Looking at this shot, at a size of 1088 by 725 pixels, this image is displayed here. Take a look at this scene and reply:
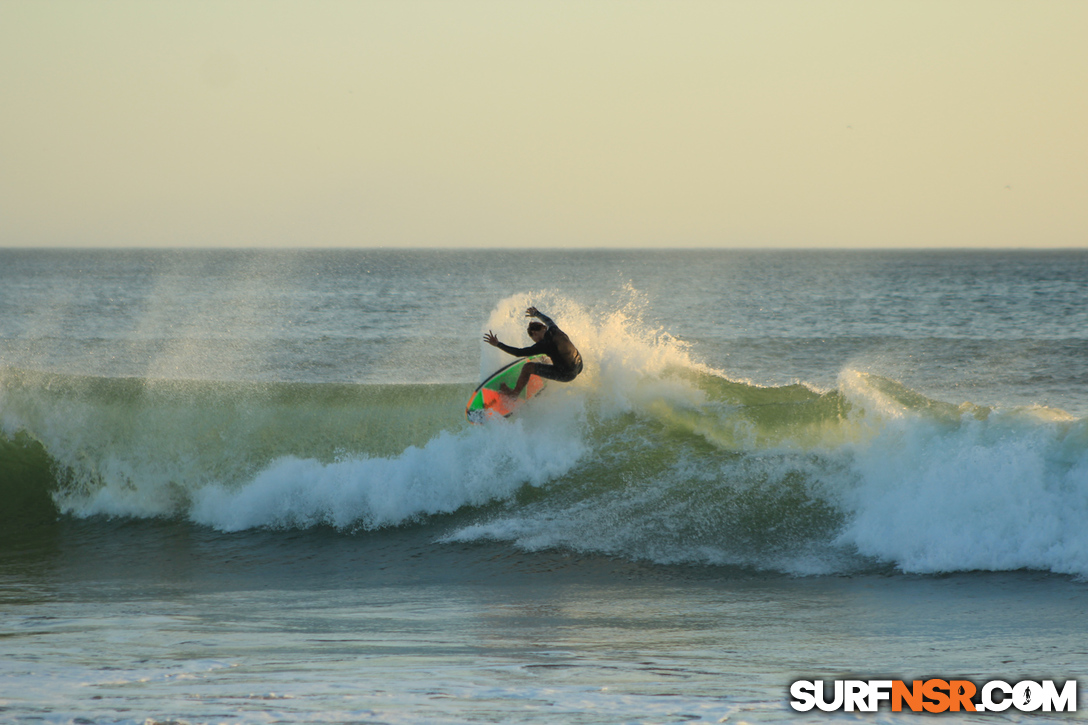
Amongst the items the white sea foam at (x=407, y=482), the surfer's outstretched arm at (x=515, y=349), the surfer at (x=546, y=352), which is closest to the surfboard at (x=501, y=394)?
the surfer at (x=546, y=352)

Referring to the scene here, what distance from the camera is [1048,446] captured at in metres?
9.72

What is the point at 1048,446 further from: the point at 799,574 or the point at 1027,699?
the point at 1027,699

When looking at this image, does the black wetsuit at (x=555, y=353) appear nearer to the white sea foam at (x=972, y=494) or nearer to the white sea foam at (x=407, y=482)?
the white sea foam at (x=407, y=482)

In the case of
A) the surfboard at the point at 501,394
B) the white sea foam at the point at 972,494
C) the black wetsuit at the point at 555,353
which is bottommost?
the white sea foam at the point at 972,494

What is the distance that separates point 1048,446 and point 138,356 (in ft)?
81.2

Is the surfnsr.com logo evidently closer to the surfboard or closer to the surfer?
the surfer

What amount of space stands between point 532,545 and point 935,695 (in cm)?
540

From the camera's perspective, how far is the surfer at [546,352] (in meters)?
10.6

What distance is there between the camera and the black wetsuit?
10.7m

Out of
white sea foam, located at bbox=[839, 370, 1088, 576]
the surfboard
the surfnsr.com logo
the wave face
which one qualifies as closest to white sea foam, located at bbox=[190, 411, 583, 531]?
the wave face

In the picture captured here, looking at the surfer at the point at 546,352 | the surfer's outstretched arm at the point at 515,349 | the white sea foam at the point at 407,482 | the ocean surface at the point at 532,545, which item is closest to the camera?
the ocean surface at the point at 532,545

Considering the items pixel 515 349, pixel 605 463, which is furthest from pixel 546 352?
pixel 605 463

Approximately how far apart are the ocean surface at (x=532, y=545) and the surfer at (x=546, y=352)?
49 cm

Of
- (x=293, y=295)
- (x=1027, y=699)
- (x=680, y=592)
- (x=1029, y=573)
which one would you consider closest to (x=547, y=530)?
(x=680, y=592)
